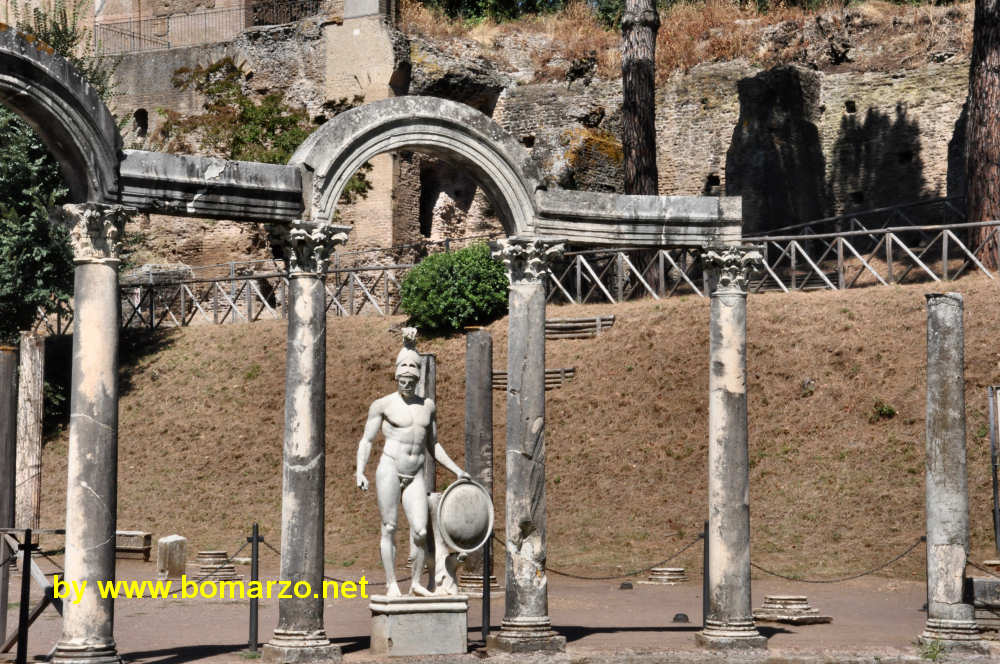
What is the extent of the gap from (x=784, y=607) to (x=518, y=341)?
4584 mm

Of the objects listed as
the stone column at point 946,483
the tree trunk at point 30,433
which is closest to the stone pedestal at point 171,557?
the tree trunk at point 30,433

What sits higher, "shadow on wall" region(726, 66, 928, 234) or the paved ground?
"shadow on wall" region(726, 66, 928, 234)

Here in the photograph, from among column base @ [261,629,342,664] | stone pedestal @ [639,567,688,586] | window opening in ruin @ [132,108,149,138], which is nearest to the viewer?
column base @ [261,629,342,664]

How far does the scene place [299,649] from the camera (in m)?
10.6

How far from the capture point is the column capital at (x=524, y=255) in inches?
469

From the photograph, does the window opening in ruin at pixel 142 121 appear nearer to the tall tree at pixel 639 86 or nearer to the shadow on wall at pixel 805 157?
the tall tree at pixel 639 86

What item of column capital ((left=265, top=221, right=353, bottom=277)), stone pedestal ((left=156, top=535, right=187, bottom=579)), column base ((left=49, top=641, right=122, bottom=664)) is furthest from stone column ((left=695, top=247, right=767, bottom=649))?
stone pedestal ((left=156, top=535, right=187, bottom=579))

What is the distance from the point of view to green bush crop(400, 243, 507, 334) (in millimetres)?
25344

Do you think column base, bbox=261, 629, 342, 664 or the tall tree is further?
the tall tree

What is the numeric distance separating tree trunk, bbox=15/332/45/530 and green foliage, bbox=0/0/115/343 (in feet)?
7.72

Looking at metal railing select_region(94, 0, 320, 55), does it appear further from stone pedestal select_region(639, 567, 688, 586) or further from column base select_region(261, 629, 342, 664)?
column base select_region(261, 629, 342, 664)

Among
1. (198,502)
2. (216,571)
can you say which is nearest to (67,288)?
(198,502)

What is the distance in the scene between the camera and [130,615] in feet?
47.5

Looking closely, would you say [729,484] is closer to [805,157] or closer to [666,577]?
[666,577]
